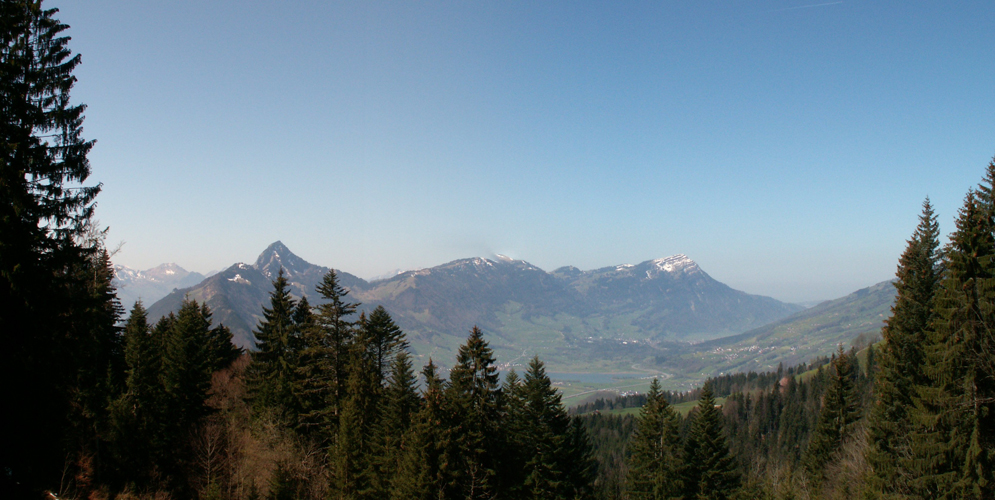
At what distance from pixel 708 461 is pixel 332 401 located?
27803 mm

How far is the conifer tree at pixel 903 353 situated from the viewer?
87.0 feet

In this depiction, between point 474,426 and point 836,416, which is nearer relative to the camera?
point 474,426

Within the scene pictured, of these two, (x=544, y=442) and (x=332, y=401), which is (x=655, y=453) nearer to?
(x=544, y=442)

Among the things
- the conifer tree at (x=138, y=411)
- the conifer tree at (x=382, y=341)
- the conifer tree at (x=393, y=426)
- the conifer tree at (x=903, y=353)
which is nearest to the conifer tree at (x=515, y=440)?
the conifer tree at (x=393, y=426)

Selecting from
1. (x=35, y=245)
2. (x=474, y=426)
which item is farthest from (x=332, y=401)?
(x=35, y=245)

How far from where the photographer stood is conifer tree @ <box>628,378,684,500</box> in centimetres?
3881

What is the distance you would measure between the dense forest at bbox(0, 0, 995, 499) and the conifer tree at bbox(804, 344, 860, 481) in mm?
160

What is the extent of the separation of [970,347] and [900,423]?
33.4 feet

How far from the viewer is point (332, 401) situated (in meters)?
35.7

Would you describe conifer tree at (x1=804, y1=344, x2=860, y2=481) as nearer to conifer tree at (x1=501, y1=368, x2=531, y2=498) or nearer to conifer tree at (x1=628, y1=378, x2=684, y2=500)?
conifer tree at (x1=628, y1=378, x2=684, y2=500)

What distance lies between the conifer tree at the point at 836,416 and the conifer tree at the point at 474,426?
3027cm

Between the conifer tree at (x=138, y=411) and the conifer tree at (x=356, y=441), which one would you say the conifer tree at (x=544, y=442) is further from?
the conifer tree at (x=138, y=411)

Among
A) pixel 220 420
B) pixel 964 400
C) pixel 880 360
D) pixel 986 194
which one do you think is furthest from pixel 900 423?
pixel 220 420

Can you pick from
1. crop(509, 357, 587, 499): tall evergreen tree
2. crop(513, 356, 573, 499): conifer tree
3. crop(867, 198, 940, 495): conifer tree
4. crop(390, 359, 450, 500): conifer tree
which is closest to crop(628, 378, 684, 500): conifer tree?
crop(509, 357, 587, 499): tall evergreen tree
